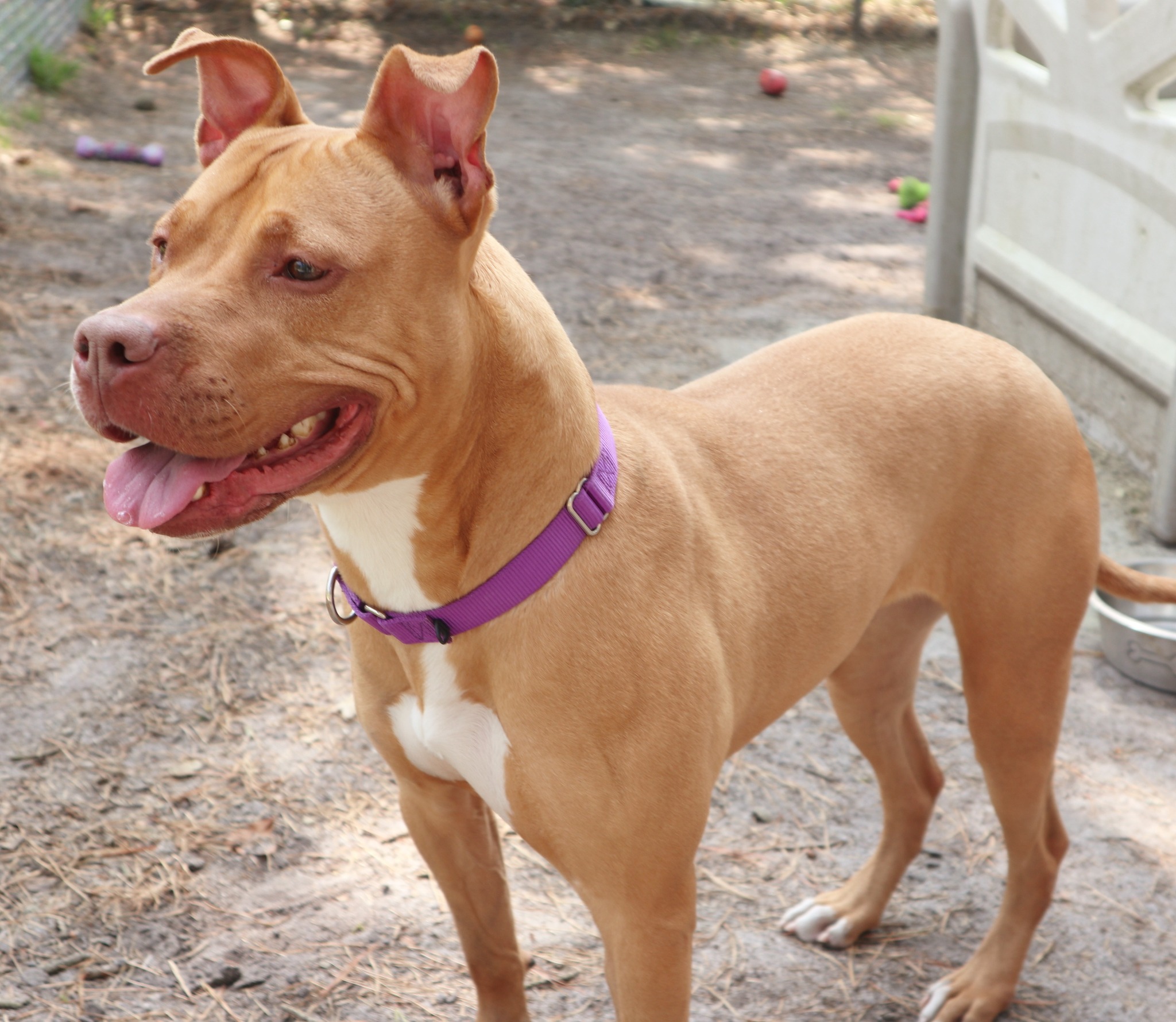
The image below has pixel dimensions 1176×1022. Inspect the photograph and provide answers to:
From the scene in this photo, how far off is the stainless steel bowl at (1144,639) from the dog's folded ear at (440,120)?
277 centimetres

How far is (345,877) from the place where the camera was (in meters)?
3.15

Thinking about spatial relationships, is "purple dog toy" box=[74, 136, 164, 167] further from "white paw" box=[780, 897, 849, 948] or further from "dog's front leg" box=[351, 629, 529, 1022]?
"white paw" box=[780, 897, 849, 948]

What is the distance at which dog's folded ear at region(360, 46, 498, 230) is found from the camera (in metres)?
1.73

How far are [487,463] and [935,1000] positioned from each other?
1806 millimetres

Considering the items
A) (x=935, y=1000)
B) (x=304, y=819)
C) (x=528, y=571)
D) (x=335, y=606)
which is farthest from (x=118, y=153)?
(x=935, y=1000)

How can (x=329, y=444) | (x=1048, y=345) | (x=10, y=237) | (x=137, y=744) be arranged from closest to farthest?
1. (x=329, y=444)
2. (x=137, y=744)
3. (x=1048, y=345)
4. (x=10, y=237)

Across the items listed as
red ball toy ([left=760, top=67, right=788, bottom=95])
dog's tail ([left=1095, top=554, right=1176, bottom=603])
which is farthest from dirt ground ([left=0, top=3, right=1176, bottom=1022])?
red ball toy ([left=760, top=67, right=788, bottom=95])

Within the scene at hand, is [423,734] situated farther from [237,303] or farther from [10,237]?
[10,237]

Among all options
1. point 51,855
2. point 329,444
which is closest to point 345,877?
point 51,855

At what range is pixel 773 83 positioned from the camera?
10945mm

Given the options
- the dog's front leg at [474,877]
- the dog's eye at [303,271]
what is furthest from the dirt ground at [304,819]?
the dog's eye at [303,271]

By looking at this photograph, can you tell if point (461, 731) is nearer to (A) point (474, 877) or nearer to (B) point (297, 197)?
(A) point (474, 877)

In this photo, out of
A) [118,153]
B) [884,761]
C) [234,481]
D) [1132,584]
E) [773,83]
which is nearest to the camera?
[234,481]

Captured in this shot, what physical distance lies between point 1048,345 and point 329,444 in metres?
4.61
